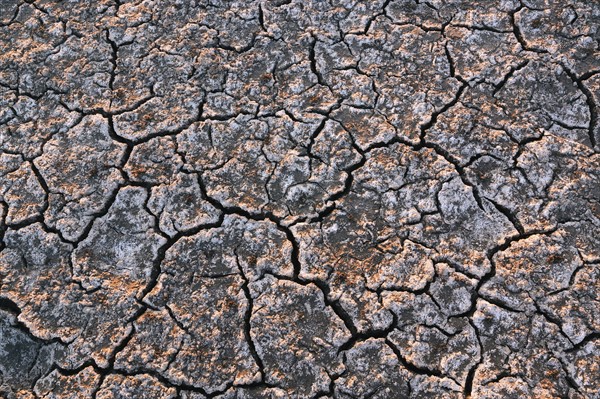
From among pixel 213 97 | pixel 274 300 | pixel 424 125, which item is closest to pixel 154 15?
pixel 213 97

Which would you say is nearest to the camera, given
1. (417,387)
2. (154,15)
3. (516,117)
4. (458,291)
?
(417,387)

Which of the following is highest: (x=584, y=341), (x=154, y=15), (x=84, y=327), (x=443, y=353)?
(x=154, y=15)

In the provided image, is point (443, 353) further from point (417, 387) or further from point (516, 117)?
point (516, 117)

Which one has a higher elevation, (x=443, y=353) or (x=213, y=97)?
(x=213, y=97)

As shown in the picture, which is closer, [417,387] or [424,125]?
[417,387]

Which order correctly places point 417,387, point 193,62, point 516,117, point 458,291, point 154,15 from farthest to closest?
1. point 154,15
2. point 193,62
3. point 516,117
4. point 458,291
5. point 417,387

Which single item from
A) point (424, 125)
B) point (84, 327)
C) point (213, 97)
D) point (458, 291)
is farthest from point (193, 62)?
point (458, 291)
